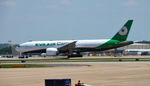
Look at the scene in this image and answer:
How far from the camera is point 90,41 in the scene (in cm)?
7881

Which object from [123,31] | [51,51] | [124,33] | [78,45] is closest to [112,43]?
[124,33]

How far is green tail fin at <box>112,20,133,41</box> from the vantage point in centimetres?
7938

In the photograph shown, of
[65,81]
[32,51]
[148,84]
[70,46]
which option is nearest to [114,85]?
[148,84]

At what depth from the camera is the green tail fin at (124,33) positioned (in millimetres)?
79375

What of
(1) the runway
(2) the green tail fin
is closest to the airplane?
(2) the green tail fin

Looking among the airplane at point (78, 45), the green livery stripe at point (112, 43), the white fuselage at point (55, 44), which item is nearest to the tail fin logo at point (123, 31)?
the airplane at point (78, 45)

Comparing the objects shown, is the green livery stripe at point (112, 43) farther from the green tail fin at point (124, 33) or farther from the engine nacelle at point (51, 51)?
the engine nacelle at point (51, 51)

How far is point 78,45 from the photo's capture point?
7956 cm

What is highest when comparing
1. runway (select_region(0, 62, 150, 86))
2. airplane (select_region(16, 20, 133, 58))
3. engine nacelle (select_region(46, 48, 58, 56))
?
airplane (select_region(16, 20, 133, 58))

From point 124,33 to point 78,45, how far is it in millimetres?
11662

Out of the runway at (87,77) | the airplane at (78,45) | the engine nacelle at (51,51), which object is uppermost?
the airplane at (78,45)

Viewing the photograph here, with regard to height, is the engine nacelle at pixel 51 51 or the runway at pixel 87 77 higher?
the engine nacelle at pixel 51 51

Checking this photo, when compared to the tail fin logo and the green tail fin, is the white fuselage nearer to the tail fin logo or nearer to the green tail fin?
the green tail fin

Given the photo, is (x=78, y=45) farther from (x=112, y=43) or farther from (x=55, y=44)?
(x=112, y=43)
